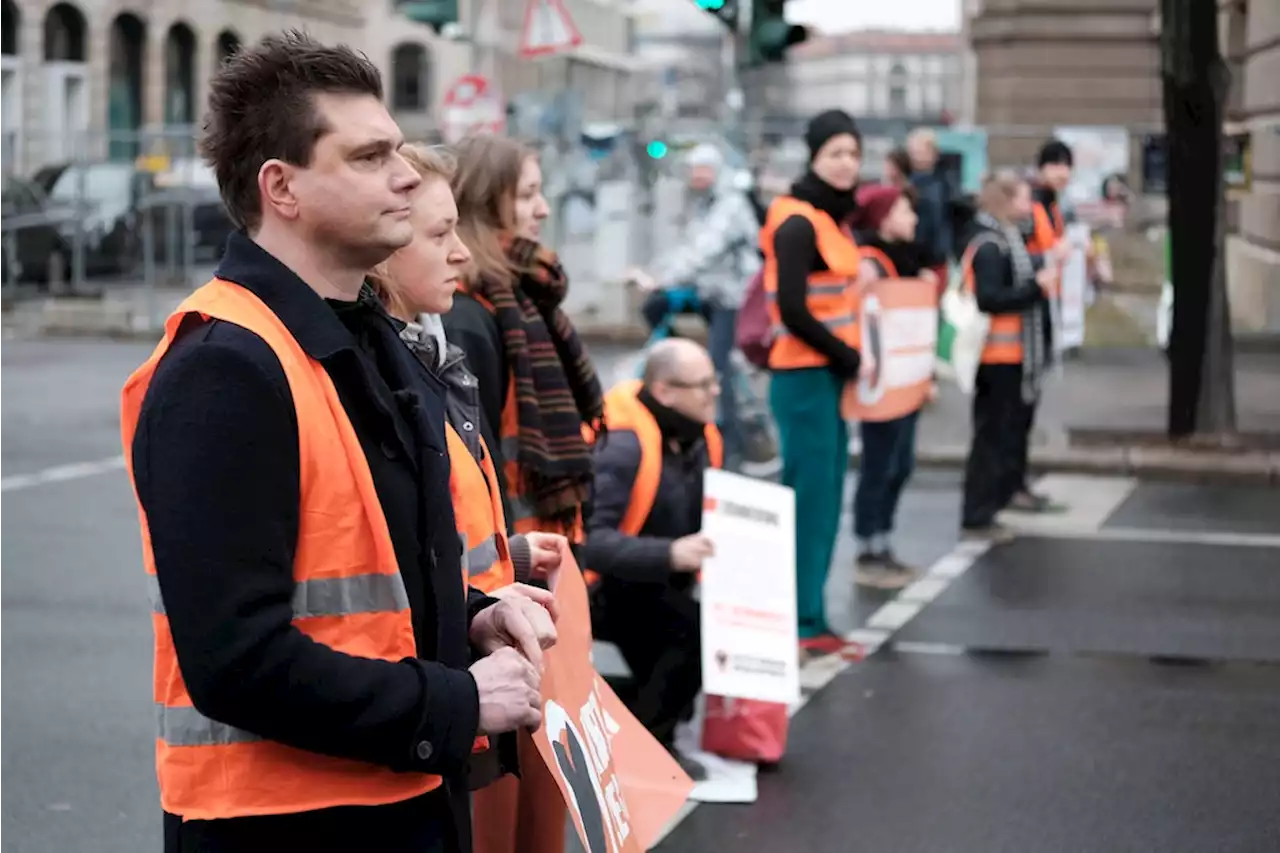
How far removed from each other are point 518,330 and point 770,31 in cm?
1275

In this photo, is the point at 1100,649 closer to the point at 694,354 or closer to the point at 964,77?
the point at 694,354

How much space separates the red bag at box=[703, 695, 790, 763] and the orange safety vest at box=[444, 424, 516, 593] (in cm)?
307

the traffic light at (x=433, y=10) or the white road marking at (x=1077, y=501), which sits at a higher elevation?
the traffic light at (x=433, y=10)

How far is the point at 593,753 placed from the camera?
11.7 ft

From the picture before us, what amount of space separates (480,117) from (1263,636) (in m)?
14.9

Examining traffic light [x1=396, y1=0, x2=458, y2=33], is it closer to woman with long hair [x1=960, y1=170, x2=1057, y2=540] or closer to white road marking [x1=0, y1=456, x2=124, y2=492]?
white road marking [x1=0, y1=456, x2=124, y2=492]

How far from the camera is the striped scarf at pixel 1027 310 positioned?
432 inches

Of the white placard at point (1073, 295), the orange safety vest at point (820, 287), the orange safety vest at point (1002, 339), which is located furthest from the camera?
the white placard at point (1073, 295)

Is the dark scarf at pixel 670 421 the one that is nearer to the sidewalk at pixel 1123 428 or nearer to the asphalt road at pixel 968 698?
the asphalt road at pixel 968 698

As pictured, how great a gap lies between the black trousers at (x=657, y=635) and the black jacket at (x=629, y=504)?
5 cm

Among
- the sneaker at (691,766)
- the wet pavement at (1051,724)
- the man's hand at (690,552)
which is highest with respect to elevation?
the man's hand at (690,552)

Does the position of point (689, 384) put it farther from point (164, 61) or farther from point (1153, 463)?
point (164, 61)

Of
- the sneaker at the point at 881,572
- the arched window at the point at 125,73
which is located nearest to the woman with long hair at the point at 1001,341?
the sneaker at the point at 881,572

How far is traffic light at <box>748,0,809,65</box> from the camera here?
1759 centimetres
